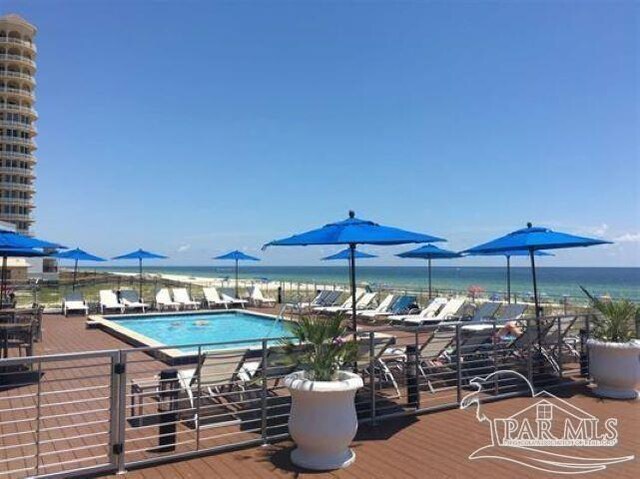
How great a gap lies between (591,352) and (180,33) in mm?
10901

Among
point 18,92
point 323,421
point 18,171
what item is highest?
point 18,92

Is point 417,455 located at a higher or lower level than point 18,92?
lower

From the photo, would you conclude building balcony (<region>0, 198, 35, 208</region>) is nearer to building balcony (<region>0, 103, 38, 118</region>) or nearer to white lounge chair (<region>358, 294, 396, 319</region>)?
building balcony (<region>0, 103, 38, 118</region>)

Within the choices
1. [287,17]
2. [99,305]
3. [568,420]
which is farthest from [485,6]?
[99,305]

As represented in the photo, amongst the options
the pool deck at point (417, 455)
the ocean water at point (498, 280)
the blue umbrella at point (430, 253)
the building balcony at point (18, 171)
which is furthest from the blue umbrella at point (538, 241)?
the building balcony at point (18, 171)

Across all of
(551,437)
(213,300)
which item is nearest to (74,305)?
(213,300)

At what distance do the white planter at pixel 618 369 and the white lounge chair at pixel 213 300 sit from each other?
1327 cm

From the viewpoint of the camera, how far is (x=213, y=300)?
58.7 feet

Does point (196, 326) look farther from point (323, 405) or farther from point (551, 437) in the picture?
point (551, 437)

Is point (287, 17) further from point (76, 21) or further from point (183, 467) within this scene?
point (183, 467)

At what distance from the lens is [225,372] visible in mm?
5469

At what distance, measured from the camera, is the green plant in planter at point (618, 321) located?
21.3 feet

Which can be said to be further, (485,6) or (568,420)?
(485,6)

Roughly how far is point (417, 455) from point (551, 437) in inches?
55.5
